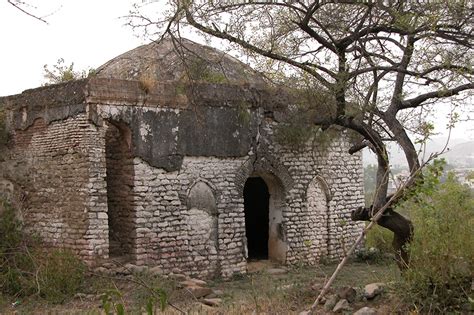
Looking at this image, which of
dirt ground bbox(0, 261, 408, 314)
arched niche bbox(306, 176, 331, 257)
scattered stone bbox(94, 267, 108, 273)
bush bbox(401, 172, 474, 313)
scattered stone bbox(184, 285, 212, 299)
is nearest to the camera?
bush bbox(401, 172, 474, 313)

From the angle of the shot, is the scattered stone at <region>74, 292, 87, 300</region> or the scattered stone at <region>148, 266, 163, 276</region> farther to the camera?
the scattered stone at <region>148, 266, 163, 276</region>

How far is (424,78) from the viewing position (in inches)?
382

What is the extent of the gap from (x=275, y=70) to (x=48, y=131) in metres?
4.28

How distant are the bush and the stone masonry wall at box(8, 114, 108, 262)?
5401 millimetres

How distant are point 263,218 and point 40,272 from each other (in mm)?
7223

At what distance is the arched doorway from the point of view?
43.7 ft

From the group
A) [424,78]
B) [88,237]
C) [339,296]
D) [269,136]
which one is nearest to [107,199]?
[88,237]

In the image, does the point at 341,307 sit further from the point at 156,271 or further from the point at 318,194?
the point at 318,194

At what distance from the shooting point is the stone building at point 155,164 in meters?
10.5

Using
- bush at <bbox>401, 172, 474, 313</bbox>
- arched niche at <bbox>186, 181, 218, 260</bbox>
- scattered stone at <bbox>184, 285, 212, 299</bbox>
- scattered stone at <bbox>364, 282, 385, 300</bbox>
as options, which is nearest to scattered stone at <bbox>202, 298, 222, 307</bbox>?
scattered stone at <bbox>184, 285, 212, 299</bbox>

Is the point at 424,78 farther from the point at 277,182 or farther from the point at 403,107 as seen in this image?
the point at 277,182

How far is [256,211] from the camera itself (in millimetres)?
15672

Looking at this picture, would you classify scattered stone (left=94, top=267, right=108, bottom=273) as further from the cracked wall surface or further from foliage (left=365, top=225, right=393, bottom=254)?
foliage (left=365, top=225, right=393, bottom=254)

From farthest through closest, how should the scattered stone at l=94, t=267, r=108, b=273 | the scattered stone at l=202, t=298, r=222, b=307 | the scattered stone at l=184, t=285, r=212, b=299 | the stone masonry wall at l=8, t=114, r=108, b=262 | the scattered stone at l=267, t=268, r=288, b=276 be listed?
1. the scattered stone at l=267, t=268, r=288, b=276
2. the stone masonry wall at l=8, t=114, r=108, b=262
3. the scattered stone at l=94, t=267, r=108, b=273
4. the scattered stone at l=184, t=285, r=212, b=299
5. the scattered stone at l=202, t=298, r=222, b=307
